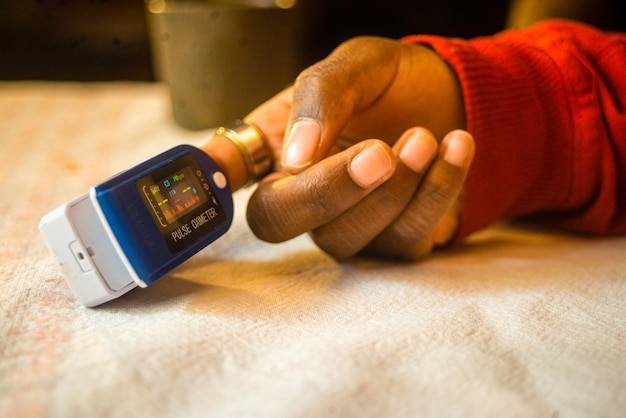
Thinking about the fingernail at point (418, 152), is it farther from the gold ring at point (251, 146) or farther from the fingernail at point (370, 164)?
the gold ring at point (251, 146)

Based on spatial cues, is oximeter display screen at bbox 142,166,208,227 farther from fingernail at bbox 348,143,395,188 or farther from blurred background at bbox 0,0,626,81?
blurred background at bbox 0,0,626,81

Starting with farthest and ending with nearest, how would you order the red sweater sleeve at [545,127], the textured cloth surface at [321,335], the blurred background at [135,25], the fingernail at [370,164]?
the blurred background at [135,25] → the red sweater sleeve at [545,127] → the fingernail at [370,164] → the textured cloth surface at [321,335]

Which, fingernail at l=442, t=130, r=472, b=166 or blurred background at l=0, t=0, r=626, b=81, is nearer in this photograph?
fingernail at l=442, t=130, r=472, b=166

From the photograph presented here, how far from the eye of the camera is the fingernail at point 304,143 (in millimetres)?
406

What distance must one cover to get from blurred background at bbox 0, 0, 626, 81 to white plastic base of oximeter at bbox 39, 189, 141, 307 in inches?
24.4

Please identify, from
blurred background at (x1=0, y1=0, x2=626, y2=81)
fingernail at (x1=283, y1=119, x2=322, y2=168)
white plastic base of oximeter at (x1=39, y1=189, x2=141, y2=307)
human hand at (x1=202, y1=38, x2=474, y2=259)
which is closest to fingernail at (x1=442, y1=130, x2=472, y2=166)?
human hand at (x1=202, y1=38, x2=474, y2=259)

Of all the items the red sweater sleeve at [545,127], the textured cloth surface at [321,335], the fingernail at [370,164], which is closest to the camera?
the textured cloth surface at [321,335]

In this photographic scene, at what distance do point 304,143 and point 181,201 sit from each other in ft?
0.32

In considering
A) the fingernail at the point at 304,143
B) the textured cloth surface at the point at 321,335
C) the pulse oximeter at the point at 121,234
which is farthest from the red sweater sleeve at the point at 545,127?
the pulse oximeter at the point at 121,234

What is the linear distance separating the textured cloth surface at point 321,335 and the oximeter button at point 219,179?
0.07 metres

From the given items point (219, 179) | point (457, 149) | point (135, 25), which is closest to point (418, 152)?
point (457, 149)

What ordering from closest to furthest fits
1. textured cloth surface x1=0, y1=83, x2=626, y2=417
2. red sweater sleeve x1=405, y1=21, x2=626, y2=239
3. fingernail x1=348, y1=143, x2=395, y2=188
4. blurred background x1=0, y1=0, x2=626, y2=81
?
textured cloth surface x1=0, y1=83, x2=626, y2=417 → fingernail x1=348, y1=143, x2=395, y2=188 → red sweater sleeve x1=405, y1=21, x2=626, y2=239 → blurred background x1=0, y1=0, x2=626, y2=81

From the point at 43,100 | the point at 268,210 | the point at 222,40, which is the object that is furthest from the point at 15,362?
the point at 43,100

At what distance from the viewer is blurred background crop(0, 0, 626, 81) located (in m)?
0.90
